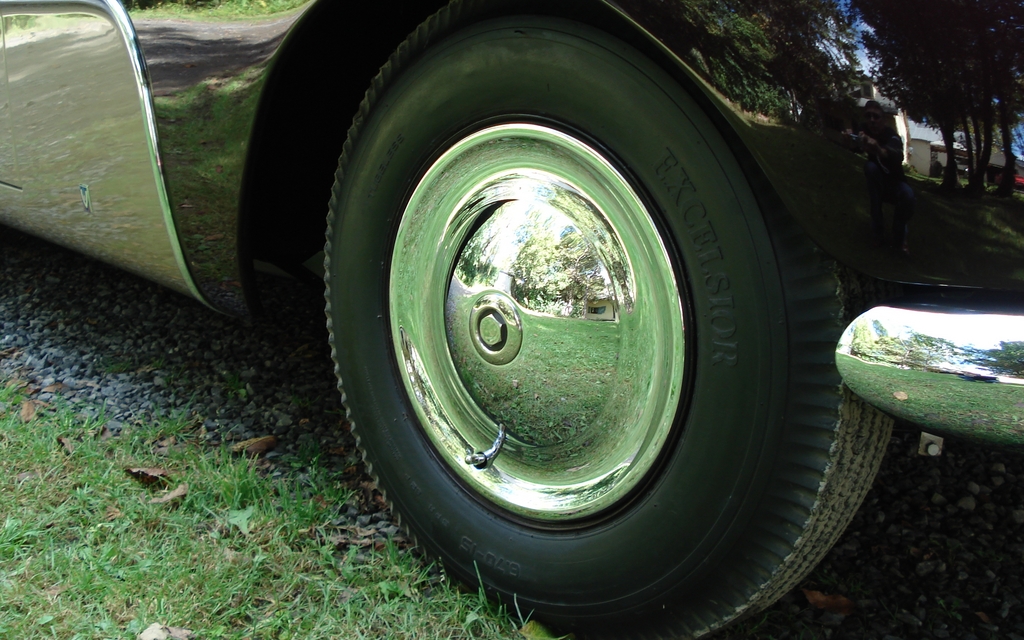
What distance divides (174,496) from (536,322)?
3.28ft

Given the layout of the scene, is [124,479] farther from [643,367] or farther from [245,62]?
[643,367]

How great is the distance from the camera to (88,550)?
172 centimetres

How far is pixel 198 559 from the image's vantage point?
66.8 inches

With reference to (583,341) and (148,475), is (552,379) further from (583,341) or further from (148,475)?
(148,475)

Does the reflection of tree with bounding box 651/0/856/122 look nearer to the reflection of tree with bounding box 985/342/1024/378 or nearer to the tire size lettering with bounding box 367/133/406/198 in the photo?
the reflection of tree with bounding box 985/342/1024/378

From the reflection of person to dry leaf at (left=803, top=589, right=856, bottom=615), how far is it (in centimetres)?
84

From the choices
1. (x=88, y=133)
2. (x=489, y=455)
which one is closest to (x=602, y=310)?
(x=489, y=455)

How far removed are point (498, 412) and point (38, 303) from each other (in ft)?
7.74

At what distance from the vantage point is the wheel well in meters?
1.66

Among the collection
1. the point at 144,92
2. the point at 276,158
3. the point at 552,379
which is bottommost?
the point at 552,379

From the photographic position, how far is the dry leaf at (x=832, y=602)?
5.22ft

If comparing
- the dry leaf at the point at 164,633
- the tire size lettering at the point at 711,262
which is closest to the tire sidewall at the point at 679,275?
the tire size lettering at the point at 711,262

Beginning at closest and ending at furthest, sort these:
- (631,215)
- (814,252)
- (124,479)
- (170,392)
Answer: (814,252), (631,215), (124,479), (170,392)

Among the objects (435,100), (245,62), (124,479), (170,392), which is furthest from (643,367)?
(170,392)
